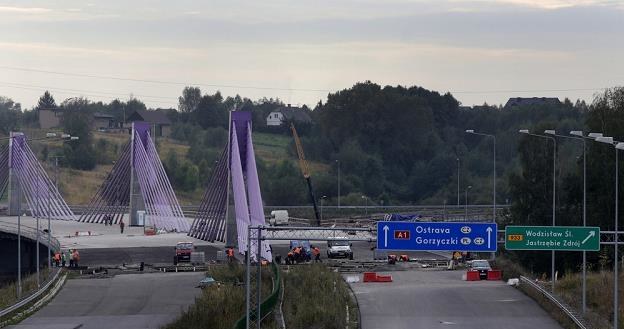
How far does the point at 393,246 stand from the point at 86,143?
13895cm

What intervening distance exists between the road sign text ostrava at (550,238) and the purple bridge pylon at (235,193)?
1559 inches

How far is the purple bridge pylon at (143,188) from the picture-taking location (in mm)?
116562

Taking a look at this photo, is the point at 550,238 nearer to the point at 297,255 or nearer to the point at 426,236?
the point at 426,236

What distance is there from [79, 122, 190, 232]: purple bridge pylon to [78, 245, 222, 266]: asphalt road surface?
16539 mm

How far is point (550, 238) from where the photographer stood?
50.2 m

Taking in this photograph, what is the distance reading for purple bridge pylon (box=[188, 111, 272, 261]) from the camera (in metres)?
93.9

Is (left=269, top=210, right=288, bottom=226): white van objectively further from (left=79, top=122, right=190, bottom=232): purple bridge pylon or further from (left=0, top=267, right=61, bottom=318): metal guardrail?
(left=0, top=267, right=61, bottom=318): metal guardrail

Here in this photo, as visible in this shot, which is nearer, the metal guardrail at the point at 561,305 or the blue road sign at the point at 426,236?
the metal guardrail at the point at 561,305

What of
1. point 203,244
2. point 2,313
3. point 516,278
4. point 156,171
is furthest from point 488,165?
point 2,313

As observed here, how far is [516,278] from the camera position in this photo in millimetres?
72750

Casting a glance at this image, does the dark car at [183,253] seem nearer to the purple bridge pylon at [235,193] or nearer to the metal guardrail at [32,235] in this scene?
the purple bridge pylon at [235,193]

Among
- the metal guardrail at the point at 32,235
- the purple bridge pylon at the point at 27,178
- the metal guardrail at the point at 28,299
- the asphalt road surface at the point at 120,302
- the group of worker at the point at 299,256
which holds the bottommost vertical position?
the asphalt road surface at the point at 120,302

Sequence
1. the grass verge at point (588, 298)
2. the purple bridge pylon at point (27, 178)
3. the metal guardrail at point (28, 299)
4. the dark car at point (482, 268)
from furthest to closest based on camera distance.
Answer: the purple bridge pylon at point (27, 178), the dark car at point (482, 268), the metal guardrail at point (28, 299), the grass verge at point (588, 298)

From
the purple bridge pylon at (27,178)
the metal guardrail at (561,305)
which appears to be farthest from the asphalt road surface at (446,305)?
the purple bridge pylon at (27,178)
